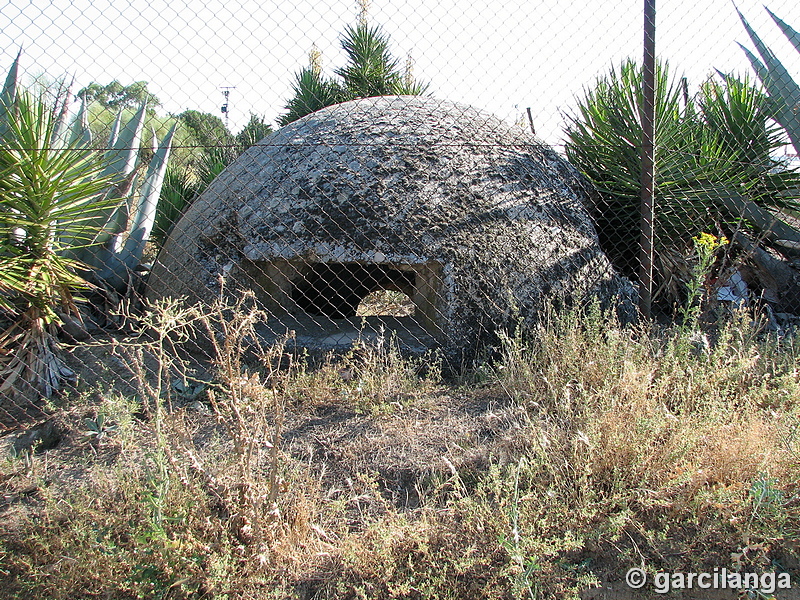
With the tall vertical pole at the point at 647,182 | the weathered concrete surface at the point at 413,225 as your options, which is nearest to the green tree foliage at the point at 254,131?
the weathered concrete surface at the point at 413,225

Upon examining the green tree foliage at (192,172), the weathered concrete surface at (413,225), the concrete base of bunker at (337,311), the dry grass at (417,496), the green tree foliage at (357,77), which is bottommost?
the dry grass at (417,496)

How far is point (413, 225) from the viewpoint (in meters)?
3.53

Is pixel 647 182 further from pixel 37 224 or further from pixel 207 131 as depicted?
pixel 37 224

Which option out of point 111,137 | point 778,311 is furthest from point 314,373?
point 778,311

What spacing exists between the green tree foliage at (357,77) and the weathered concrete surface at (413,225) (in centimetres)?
453

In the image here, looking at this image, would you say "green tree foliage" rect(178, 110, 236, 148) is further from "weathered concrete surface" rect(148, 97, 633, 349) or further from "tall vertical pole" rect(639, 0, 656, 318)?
"tall vertical pole" rect(639, 0, 656, 318)

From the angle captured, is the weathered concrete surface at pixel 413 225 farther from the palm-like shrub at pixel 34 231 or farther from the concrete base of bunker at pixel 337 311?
the palm-like shrub at pixel 34 231

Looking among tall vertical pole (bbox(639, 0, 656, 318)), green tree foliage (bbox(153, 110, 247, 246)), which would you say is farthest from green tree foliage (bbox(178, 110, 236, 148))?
tall vertical pole (bbox(639, 0, 656, 318))

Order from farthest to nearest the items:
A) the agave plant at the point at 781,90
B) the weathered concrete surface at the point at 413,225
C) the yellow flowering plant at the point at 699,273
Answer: the agave plant at the point at 781,90 < the weathered concrete surface at the point at 413,225 < the yellow flowering plant at the point at 699,273

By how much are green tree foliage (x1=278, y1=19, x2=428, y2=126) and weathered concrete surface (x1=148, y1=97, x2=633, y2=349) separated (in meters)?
4.53

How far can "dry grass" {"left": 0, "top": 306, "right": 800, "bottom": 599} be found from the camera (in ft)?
6.47

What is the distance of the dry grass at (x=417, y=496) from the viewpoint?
1.97 metres

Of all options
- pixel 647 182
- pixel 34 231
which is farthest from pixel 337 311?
pixel 647 182

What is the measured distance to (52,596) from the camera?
197 cm
